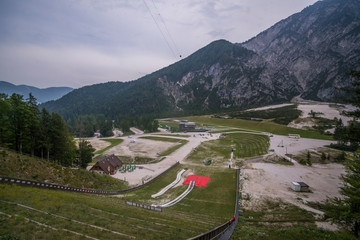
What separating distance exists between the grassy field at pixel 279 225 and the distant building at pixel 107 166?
101ft

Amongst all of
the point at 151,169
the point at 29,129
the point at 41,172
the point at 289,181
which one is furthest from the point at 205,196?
the point at 29,129

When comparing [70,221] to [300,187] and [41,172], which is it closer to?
[41,172]

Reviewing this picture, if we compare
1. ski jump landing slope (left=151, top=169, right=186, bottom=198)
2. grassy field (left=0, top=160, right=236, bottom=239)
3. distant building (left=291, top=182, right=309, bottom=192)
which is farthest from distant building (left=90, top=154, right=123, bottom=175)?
distant building (left=291, top=182, right=309, bottom=192)

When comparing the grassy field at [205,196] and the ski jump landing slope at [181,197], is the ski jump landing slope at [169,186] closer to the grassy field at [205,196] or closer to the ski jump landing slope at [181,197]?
the grassy field at [205,196]

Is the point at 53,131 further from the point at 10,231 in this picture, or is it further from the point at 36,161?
the point at 10,231

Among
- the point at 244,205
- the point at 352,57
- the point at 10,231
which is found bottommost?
the point at 244,205

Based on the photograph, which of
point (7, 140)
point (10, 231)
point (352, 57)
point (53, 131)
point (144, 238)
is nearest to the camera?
point (10, 231)

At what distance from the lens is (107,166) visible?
40062 mm

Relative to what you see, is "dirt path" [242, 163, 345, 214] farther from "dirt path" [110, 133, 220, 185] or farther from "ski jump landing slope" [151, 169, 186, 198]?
"dirt path" [110, 133, 220, 185]

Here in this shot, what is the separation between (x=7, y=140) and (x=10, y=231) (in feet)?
92.4

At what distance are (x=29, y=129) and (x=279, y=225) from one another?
39.1 meters

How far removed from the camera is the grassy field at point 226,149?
5012 centimetres

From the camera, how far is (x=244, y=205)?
23.9 meters

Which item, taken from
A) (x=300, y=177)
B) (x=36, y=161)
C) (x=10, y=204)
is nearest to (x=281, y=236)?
(x=10, y=204)
